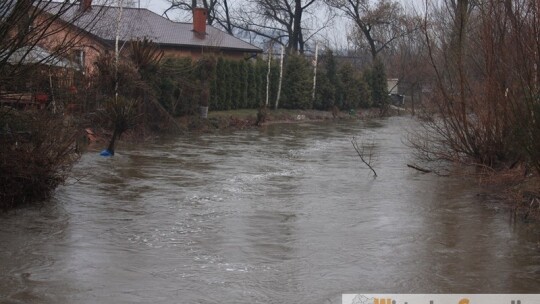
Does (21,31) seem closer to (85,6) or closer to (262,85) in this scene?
(85,6)

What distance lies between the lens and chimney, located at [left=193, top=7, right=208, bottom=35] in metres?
38.8

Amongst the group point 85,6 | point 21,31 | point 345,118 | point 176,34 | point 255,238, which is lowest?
point 255,238

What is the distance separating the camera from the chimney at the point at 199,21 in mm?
38844

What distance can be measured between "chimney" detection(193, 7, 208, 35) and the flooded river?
77.7ft

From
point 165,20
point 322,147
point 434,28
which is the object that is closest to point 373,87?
point 165,20

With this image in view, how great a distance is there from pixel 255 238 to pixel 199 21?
31060 millimetres

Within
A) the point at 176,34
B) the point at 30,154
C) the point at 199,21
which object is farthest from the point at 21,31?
the point at 199,21

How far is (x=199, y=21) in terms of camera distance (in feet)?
128

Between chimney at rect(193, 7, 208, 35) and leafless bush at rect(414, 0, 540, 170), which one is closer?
leafless bush at rect(414, 0, 540, 170)

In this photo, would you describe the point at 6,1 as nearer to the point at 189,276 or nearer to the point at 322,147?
the point at 189,276

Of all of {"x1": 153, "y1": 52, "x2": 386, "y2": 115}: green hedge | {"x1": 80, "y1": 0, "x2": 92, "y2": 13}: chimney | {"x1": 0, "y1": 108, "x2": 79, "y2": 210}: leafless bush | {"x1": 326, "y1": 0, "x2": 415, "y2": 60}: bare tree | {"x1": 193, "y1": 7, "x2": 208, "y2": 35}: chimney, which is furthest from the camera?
{"x1": 326, "y1": 0, "x2": 415, "y2": 60}: bare tree

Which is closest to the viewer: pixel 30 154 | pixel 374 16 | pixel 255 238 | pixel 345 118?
pixel 255 238

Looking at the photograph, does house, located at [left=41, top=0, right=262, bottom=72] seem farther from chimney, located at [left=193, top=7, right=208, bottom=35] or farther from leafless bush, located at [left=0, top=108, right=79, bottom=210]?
leafless bush, located at [left=0, top=108, right=79, bottom=210]

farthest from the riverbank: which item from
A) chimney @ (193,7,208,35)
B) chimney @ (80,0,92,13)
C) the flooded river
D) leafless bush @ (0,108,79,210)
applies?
leafless bush @ (0,108,79,210)
